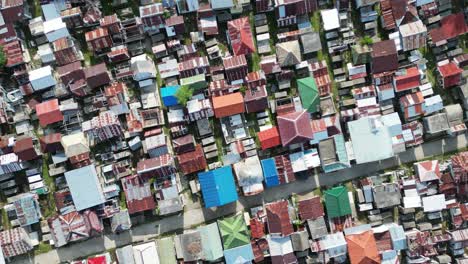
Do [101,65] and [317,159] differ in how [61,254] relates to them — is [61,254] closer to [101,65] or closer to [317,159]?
[101,65]

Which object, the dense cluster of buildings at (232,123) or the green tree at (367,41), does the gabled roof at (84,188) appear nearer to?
the dense cluster of buildings at (232,123)

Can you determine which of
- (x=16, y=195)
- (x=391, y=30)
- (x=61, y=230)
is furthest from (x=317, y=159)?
(x=16, y=195)

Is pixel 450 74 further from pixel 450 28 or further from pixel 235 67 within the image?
pixel 235 67

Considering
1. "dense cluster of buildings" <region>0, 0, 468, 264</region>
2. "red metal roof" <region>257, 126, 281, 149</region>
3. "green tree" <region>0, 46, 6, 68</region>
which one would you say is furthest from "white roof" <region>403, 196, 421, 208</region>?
"green tree" <region>0, 46, 6, 68</region>

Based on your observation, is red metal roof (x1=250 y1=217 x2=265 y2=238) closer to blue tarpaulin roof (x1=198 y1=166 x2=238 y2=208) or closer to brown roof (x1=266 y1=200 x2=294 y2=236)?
brown roof (x1=266 y1=200 x2=294 y2=236)

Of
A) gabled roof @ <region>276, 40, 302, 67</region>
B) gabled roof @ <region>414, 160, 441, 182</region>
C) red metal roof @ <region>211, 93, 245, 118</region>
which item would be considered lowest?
gabled roof @ <region>414, 160, 441, 182</region>

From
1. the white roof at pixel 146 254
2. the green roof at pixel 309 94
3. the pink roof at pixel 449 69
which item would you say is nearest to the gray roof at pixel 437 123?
the pink roof at pixel 449 69

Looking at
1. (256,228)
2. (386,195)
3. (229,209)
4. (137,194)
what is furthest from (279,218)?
(137,194)
